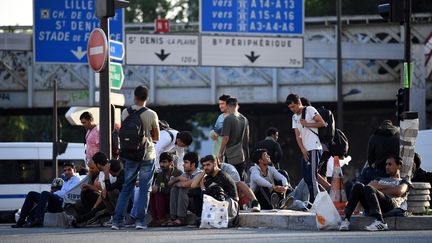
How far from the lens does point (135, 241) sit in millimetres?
12680

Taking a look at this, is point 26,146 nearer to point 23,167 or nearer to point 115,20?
point 23,167

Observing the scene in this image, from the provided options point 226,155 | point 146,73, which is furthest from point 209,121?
point 226,155

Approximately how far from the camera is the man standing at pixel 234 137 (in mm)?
17909

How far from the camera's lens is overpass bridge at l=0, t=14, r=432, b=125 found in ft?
140

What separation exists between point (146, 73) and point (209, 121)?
18964 millimetres

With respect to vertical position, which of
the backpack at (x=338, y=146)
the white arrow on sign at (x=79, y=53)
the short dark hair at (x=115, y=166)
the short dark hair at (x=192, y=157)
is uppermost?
the white arrow on sign at (x=79, y=53)

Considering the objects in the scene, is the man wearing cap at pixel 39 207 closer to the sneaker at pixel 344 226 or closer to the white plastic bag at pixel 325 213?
the white plastic bag at pixel 325 213

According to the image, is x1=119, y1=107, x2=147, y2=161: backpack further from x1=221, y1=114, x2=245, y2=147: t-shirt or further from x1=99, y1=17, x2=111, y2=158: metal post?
x1=221, y1=114, x2=245, y2=147: t-shirt

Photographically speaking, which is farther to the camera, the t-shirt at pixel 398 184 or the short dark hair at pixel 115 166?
the short dark hair at pixel 115 166

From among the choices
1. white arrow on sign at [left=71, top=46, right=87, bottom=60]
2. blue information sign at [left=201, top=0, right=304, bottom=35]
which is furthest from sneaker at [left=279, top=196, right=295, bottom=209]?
blue information sign at [left=201, top=0, right=304, bottom=35]

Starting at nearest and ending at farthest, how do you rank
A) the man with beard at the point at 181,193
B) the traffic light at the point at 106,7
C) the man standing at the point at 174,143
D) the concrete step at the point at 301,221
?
the concrete step at the point at 301,221
the man with beard at the point at 181,193
the traffic light at the point at 106,7
the man standing at the point at 174,143

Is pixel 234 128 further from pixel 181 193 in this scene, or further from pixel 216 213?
pixel 216 213

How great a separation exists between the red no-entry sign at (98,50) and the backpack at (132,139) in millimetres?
2137

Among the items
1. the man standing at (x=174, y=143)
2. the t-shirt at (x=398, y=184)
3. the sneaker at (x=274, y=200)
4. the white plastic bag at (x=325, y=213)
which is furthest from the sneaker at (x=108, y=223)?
the t-shirt at (x=398, y=184)
